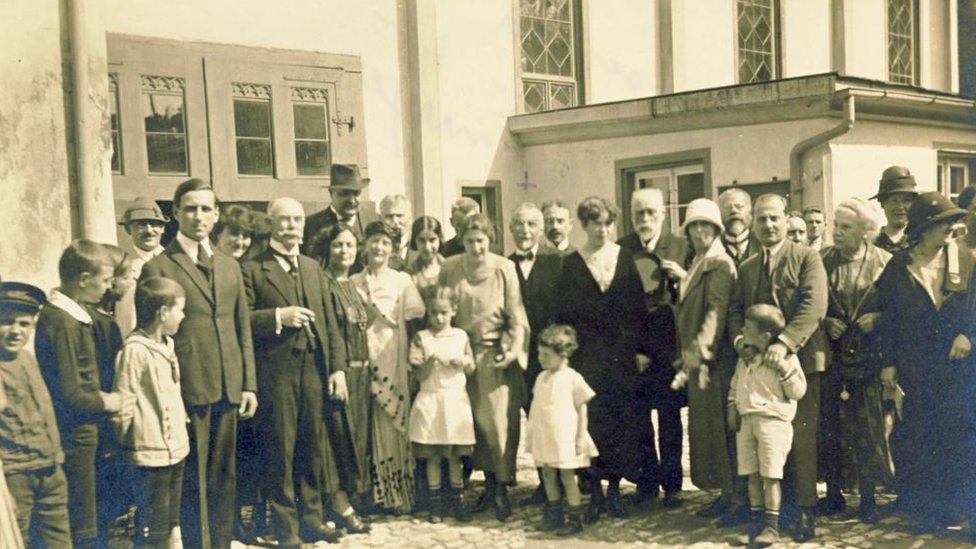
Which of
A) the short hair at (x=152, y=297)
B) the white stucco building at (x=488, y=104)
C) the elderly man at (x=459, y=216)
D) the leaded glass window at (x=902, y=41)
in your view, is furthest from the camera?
the leaded glass window at (x=902, y=41)

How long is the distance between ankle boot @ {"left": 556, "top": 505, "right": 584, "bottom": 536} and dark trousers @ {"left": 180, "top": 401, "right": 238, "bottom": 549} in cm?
174

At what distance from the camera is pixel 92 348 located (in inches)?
160

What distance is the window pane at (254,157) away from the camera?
8375mm

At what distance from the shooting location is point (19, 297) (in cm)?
375

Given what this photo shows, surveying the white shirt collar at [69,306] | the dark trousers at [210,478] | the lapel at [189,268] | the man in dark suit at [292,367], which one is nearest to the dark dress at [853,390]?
the man in dark suit at [292,367]

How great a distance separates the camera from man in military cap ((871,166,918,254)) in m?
5.81

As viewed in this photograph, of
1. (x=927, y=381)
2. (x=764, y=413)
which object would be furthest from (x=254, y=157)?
(x=927, y=381)

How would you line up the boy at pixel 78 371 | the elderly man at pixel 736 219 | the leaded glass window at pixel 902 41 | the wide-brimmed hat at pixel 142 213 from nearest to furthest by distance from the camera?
1. the boy at pixel 78 371
2. the wide-brimmed hat at pixel 142 213
3. the elderly man at pixel 736 219
4. the leaded glass window at pixel 902 41

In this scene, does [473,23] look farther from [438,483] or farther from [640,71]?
[438,483]

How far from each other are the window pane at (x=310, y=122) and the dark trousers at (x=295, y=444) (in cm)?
442

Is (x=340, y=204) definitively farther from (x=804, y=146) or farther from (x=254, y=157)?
(x=804, y=146)

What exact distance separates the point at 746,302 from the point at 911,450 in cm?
118

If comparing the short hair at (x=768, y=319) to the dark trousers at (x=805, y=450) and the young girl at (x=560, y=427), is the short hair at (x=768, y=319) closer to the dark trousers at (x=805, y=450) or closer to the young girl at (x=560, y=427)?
the dark trousers at (x=805, y=450)

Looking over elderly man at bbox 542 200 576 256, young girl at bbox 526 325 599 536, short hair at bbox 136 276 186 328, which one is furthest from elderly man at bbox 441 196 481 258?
short hair at bbox 136 276 186 328
